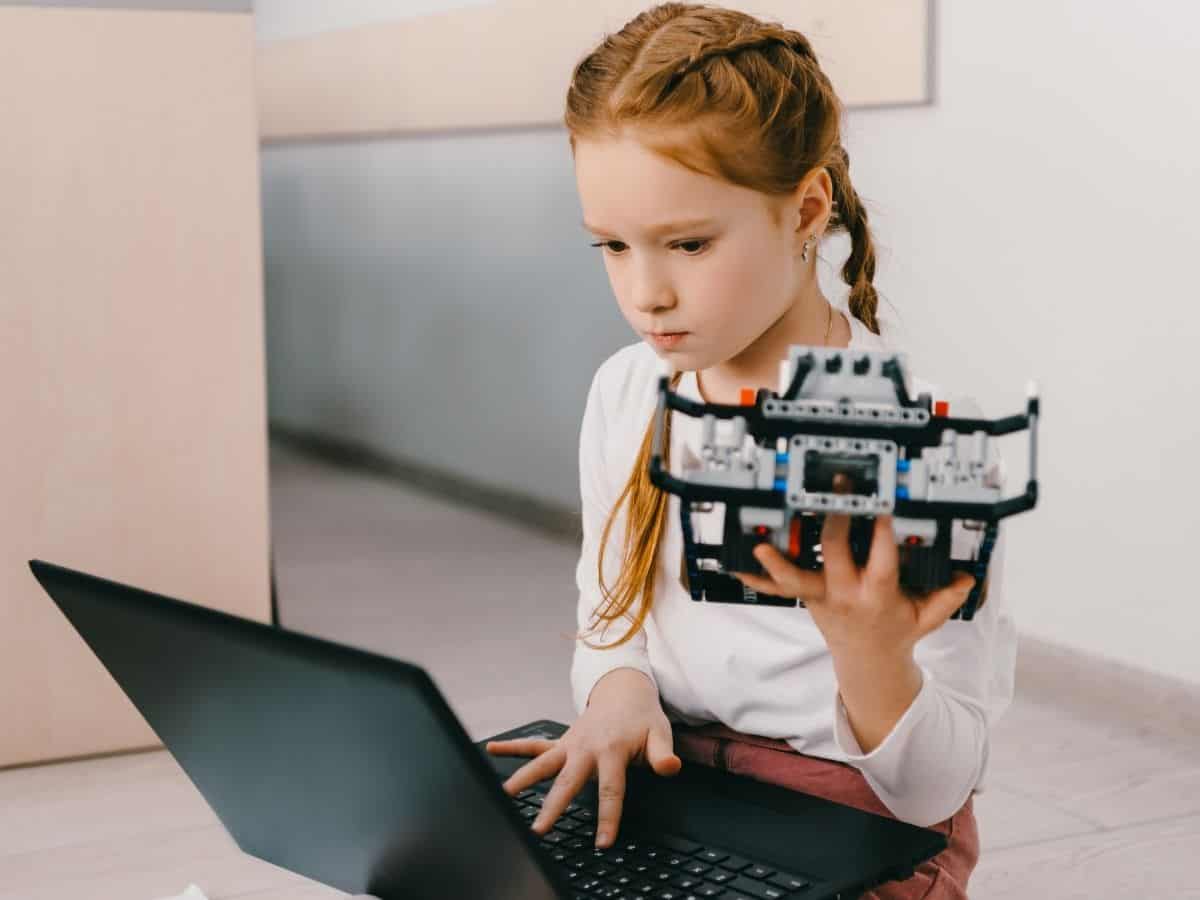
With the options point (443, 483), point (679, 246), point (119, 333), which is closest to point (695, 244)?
point (679, 246)

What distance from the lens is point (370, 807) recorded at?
63 centimetres

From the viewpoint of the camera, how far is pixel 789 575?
562 mm

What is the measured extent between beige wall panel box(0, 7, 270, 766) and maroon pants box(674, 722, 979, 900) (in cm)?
87

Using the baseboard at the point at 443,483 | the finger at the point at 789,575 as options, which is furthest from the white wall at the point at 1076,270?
the finger at the point at 789,575

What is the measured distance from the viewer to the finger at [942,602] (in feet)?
1.89

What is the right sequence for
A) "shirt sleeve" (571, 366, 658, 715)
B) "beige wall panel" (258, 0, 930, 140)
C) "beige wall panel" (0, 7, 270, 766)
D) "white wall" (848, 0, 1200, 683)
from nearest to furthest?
"shirt sleeve" (571, 366, 658, 715), "beige wall panel" (0, 7, 270, 766), "white wall" (848, 0, 1200, 683), "beige wall panel" (258, 0, 930, 140)

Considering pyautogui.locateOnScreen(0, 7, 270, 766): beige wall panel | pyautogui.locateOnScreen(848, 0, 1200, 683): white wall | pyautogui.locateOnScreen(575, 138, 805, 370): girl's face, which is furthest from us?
pyautogui.locateOnScreen(848, 0, 1200, 683): white wall

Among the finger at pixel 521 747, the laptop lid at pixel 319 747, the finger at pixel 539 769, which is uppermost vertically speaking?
the laptop lid at pixel 319 747

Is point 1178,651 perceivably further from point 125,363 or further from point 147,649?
point 147,649

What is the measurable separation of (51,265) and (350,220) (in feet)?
6.09

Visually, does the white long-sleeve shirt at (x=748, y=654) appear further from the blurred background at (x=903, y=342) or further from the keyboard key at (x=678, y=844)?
the blurred background at (x=903, y=342)

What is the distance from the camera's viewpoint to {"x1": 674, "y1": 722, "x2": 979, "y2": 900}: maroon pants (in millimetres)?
850

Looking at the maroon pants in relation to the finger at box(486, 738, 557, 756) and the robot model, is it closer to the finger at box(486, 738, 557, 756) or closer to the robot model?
the finger at box(486, 738, 557, 756)

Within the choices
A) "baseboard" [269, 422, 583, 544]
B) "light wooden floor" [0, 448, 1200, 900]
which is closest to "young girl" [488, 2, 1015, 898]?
"light wooden floor" [0, 448, 1200, 900]
